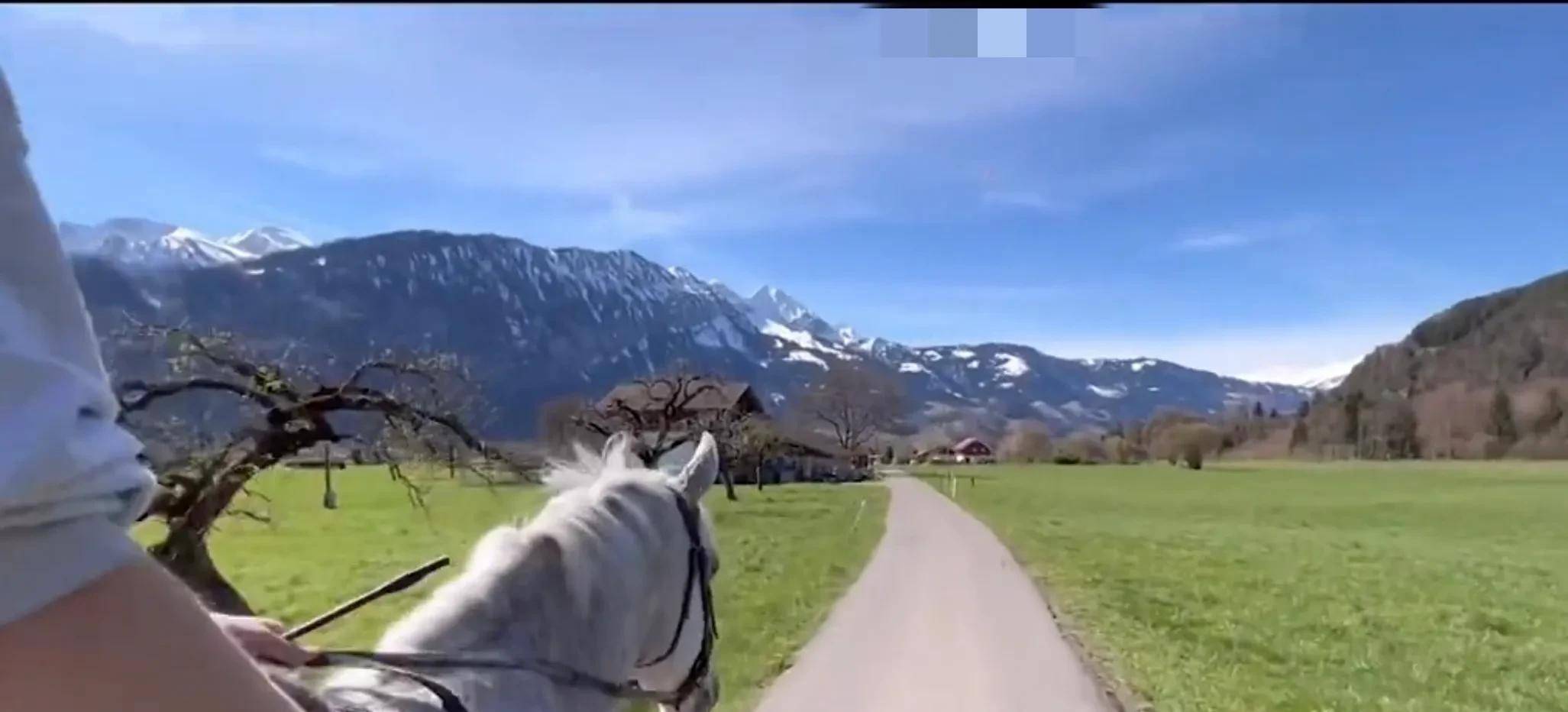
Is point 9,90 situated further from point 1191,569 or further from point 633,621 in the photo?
point 1191,569

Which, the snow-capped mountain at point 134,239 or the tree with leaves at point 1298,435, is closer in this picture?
the snow-capped mountain at point 134,239

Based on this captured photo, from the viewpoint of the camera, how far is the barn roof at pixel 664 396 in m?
25.2

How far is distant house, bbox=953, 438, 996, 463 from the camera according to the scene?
94.4 meters

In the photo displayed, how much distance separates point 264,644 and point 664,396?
965 inches

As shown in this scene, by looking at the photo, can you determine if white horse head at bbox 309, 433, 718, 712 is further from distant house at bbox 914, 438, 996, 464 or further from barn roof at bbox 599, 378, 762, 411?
distant house at bbox 914, 438, 996, 464

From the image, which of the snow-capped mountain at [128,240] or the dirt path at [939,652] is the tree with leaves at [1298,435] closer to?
the dirt path at [939,652]

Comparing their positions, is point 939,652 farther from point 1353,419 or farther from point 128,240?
point 128,240

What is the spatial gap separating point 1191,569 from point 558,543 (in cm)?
1839

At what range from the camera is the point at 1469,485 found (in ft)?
69.8

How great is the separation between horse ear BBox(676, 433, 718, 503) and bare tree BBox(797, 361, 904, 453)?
51105 millimetres

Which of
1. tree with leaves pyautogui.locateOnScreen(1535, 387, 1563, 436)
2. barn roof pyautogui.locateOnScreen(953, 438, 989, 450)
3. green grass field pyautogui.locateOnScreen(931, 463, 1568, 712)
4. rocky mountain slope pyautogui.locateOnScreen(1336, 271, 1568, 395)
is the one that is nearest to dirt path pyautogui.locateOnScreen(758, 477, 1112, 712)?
green grass field pyautogui.locateOnScreen(931, 463, 1568, 712)

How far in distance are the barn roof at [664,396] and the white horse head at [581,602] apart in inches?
→ 774

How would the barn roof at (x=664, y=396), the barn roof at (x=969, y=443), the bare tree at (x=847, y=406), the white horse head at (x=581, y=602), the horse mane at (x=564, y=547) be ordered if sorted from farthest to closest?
the barn roof at (x=969, y=443)
the bare tree at (x=847, y=406)
the barn roof at (x=664, y=396)
the horse mane at (x=564, y=547)
the white horse head at (x=581, y=602)

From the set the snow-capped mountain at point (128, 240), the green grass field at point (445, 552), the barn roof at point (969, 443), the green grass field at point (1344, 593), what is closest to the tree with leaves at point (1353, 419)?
the green grass field at point (1344, 593)
